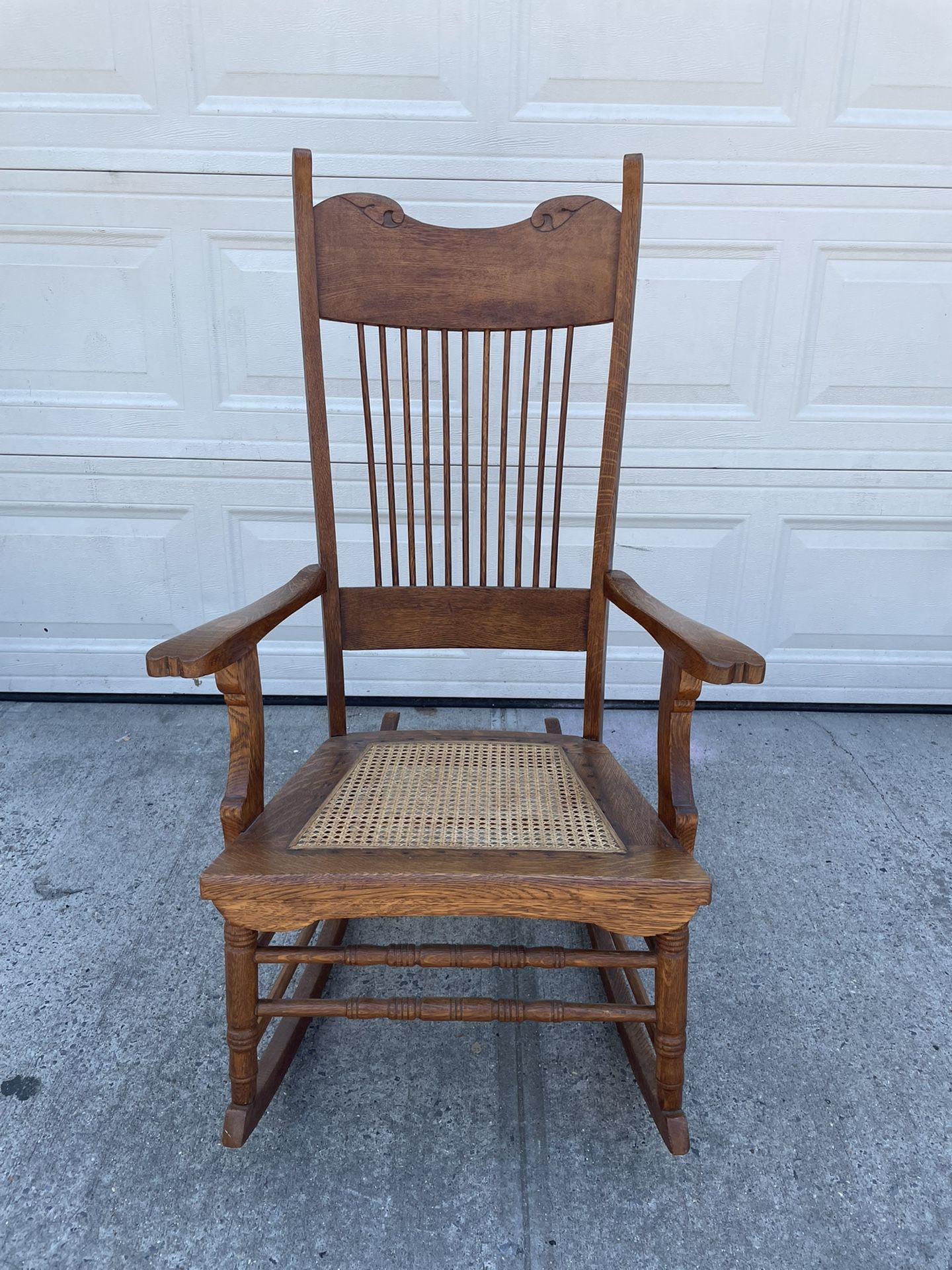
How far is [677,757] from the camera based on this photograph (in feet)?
3.52

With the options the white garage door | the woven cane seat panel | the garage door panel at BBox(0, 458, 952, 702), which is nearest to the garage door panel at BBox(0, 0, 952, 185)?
the white garage door

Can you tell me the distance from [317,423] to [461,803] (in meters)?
0.64

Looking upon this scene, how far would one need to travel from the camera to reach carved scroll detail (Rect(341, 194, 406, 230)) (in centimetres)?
127

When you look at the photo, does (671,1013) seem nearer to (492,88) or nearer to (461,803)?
(461,803)

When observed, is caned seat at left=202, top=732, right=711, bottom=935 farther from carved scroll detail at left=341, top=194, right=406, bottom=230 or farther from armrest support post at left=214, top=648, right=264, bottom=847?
carved scroll detail at left=341, top=194, right=406, bottom=230

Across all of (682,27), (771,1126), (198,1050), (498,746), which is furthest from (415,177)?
(771,1126)

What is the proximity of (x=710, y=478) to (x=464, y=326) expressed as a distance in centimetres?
106

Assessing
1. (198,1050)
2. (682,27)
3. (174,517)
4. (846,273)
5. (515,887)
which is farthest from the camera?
(174,517)

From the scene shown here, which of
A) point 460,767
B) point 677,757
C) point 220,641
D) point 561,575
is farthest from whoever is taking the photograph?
point 561,575

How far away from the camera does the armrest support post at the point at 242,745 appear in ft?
3.41

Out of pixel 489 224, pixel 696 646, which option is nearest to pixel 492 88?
pixel 489 224

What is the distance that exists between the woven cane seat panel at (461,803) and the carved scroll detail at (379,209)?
2.68ft

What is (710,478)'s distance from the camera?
7.09 ft

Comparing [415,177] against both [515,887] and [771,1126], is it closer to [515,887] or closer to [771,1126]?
[515,887]
